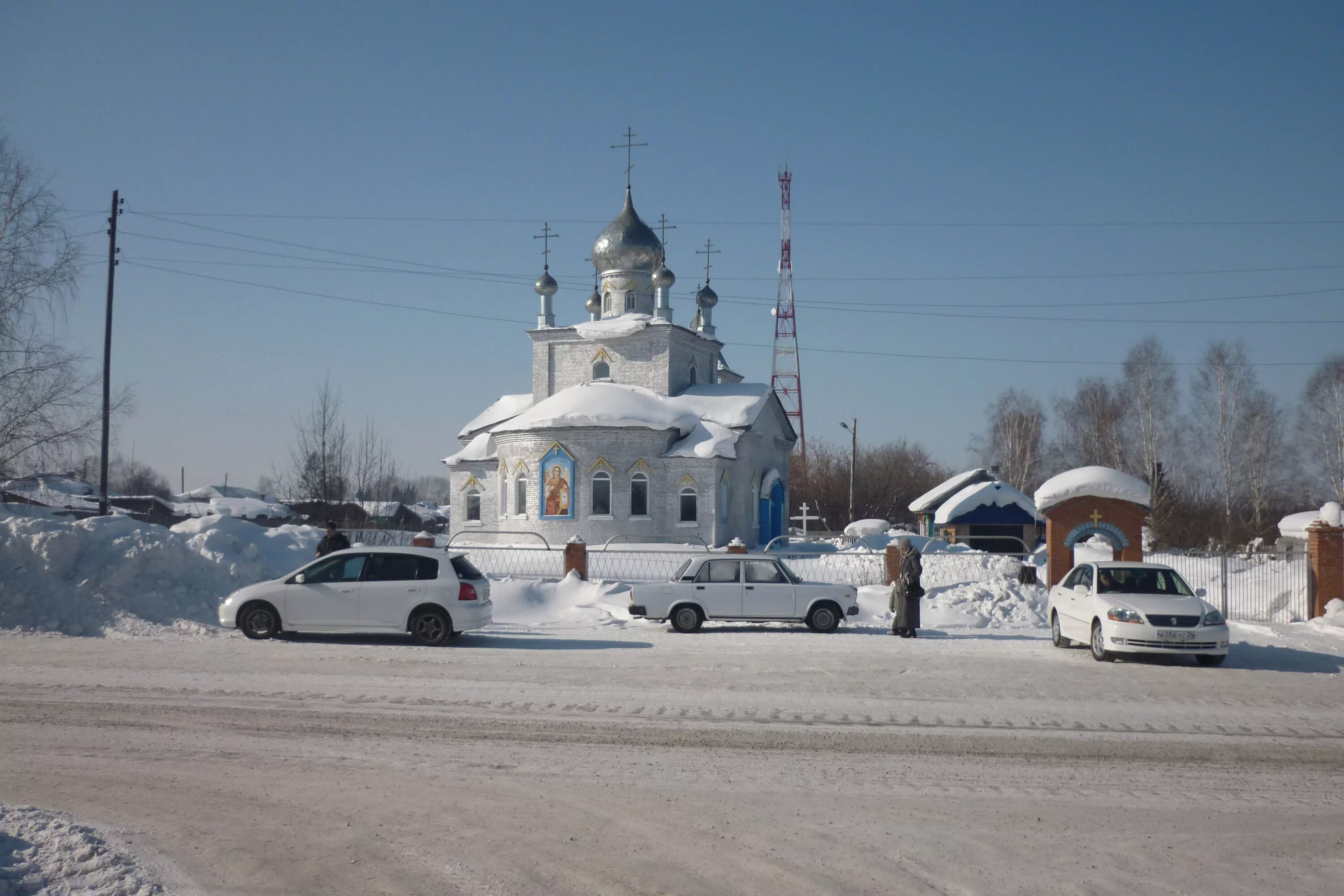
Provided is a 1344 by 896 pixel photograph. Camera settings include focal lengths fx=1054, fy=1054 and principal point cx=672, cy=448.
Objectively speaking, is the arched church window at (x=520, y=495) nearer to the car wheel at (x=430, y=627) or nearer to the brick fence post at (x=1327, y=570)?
the car wheel at (x=430, y=627)

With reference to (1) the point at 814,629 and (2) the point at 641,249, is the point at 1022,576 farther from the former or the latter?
(2) the point at 641,249

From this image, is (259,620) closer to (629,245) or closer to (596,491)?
(596,491)

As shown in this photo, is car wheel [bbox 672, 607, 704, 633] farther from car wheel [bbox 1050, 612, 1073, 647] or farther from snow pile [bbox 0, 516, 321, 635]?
snow pile [bbox 0, 516, 321, 635]

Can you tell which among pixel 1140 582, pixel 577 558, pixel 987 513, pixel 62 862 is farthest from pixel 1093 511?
pixel 987 513

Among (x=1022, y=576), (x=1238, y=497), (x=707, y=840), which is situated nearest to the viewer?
(x=707, y=840)

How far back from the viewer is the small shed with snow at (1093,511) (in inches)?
845

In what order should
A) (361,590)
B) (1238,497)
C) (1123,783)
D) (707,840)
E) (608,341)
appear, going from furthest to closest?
(1238,497) < (608,341) < (361,590) < (1123,783) < (707,840)

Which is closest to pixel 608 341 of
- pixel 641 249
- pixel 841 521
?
pixel 641 249

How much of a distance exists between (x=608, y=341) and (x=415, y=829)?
37.9m

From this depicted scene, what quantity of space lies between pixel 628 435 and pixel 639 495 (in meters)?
2.27

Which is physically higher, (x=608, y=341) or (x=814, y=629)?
(x=608, y=341)

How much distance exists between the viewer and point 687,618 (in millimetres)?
17484

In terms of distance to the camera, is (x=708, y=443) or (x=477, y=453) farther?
(x=477, y=453)

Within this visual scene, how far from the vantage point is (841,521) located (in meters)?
70.1
